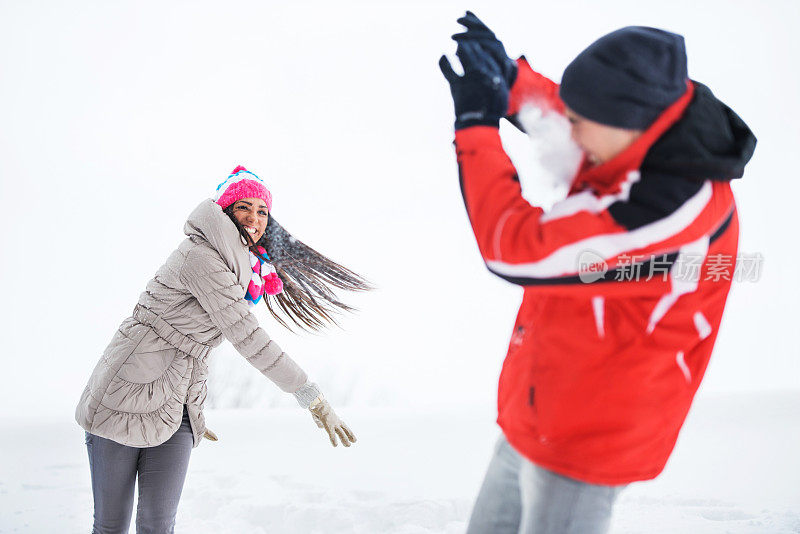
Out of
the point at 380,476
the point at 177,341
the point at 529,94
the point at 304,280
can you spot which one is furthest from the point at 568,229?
the point at 380,476

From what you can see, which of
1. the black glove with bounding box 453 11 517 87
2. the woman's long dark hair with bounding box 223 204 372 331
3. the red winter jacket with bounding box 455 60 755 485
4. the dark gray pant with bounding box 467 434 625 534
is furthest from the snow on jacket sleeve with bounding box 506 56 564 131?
the woman's long dark hair with bounding box 223 204 372 331

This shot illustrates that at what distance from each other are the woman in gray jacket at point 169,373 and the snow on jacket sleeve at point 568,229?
852 mm

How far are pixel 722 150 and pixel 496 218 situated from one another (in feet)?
0.87

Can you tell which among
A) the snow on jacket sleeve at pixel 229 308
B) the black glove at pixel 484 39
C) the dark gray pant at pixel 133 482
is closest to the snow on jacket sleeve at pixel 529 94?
the black glove at pixel 484 39

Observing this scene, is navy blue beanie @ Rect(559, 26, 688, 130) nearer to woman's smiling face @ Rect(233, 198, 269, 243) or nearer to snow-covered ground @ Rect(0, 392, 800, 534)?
woman's smiling face @ Rect(233, 198, 269, 243)

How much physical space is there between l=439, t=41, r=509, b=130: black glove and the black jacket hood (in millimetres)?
194

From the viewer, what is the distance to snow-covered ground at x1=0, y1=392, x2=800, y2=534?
2.20 m

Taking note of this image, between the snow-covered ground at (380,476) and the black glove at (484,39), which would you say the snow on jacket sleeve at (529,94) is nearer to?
the black glove at (484,39)

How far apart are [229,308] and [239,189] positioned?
32 centimetres

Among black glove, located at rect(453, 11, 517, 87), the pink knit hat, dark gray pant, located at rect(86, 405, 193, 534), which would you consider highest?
black glove, located at rect(453, 11, 517, 87)

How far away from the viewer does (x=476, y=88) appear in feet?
2.67

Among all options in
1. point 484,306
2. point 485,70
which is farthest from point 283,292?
point 484,306

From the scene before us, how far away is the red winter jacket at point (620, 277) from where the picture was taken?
713mm

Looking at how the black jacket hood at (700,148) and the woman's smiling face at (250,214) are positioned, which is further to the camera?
the woman's smiling face at (250,214)
